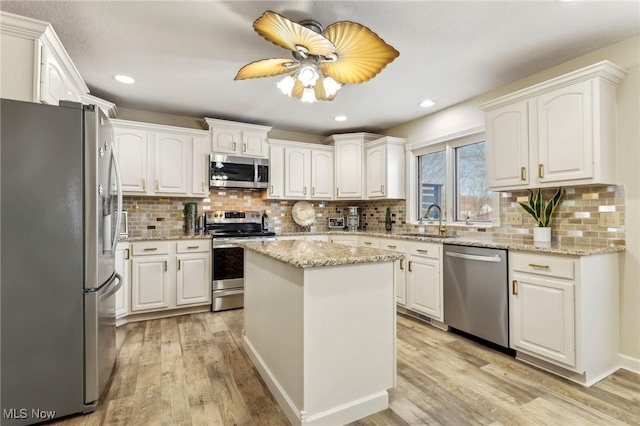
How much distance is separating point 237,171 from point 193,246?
A: 109cm

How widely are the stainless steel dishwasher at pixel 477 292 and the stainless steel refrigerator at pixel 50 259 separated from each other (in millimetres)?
2711

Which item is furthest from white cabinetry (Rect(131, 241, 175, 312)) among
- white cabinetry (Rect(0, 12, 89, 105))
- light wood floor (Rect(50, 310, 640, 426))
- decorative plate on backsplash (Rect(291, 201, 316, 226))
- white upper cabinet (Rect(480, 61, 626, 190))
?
white upper cabinet (Rect(480, 61, 626, 190))

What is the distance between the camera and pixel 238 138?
13.2ft

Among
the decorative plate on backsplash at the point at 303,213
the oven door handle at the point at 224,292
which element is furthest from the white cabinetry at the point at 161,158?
the decorative plate on backsplash at the point at 303,213

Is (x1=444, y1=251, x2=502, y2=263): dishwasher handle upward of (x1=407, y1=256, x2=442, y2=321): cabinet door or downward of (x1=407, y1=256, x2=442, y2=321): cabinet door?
upward

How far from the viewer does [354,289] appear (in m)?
1.73

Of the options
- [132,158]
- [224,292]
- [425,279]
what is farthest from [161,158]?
[425,279]

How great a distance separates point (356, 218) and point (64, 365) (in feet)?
12.9

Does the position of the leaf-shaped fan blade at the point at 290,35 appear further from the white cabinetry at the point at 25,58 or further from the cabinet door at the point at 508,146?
the cabinet door at the point at 508,146

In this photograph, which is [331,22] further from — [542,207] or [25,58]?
[542,207]

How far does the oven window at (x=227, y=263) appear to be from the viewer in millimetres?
3605

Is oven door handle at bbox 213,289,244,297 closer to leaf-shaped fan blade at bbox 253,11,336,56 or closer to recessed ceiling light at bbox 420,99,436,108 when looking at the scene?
leaf-shaped fan blade at bbox 253,11,336,56

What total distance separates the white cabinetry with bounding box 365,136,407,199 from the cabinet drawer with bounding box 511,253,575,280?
2.01m

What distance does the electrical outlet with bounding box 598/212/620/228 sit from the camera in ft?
7.47
